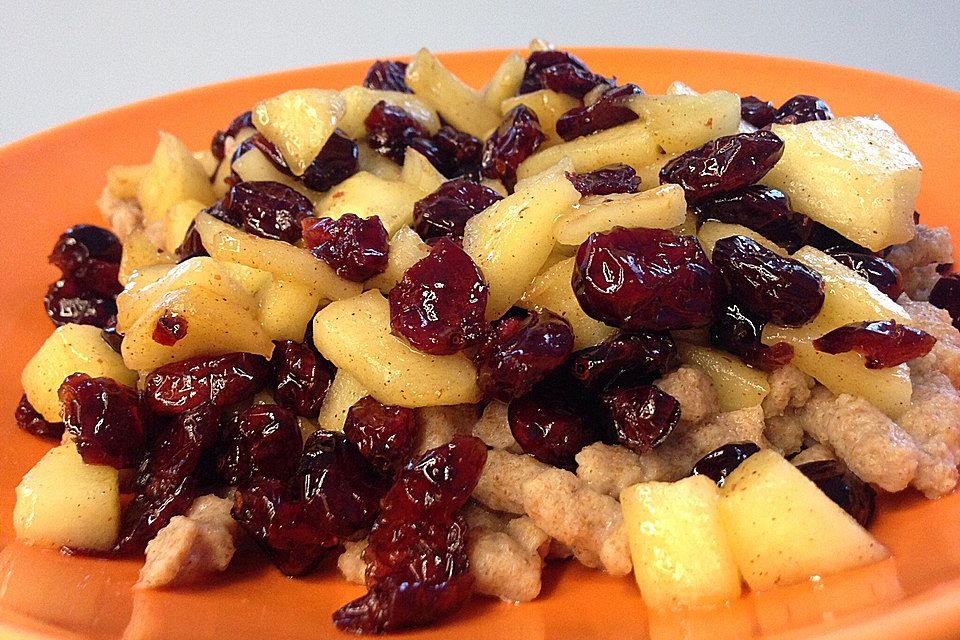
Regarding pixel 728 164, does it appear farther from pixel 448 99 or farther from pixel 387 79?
pixel 387 79

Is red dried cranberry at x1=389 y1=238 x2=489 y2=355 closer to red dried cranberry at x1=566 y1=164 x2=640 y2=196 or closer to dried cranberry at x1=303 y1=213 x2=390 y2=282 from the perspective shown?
dried cranberry at x1=303 y1=213 x2=390 y2=282

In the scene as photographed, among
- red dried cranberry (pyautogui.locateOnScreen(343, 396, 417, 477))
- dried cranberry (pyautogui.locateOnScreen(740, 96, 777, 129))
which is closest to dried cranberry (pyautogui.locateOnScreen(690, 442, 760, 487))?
red dried cranberry (pyautogui.locateOnScreen(343, 396, 417, 477))

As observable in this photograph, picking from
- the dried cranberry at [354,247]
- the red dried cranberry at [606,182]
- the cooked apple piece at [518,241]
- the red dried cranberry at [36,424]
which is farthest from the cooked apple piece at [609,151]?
the red dried cranberry at [36,424]

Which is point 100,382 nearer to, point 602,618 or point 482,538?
point 482,538

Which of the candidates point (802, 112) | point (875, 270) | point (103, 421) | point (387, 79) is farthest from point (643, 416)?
point (387, 79)

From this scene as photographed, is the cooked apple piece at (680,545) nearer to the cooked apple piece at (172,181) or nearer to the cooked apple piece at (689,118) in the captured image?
the cooked apple piece at (689,118)
